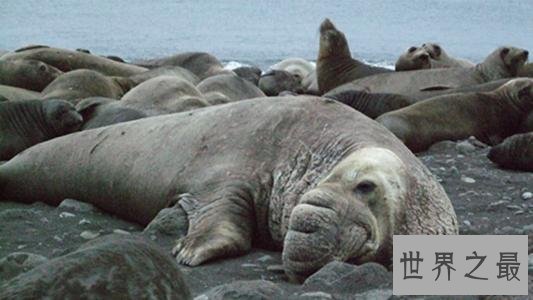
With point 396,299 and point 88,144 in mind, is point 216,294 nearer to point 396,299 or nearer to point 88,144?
point 396,299

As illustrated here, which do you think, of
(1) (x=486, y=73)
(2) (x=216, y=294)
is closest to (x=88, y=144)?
(2) (x=216, y=294)

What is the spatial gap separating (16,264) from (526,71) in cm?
973

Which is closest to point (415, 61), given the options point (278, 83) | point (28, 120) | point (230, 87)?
point (278, 83)

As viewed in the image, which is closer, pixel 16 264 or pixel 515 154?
pixel 16 264

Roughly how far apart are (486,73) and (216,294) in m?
9.42

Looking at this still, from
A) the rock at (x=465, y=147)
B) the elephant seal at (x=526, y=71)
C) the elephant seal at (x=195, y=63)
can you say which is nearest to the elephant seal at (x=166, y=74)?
the elephant seal at (x=195, y=63)

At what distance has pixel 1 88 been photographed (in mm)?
9516

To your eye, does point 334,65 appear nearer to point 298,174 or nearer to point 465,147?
point 465,147

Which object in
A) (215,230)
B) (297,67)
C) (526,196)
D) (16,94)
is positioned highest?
(215,230)

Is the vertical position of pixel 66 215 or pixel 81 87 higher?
pixel 66 215

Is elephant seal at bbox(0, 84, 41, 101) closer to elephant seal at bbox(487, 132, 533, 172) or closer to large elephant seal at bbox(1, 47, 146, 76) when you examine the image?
large elephant seal at bbox(1, 47, 146, 76)

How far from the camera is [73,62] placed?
11711 mm

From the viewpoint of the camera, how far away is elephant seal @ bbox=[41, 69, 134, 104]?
9.26 meters

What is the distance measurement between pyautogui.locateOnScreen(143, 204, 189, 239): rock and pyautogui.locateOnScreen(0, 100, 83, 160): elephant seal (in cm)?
314
